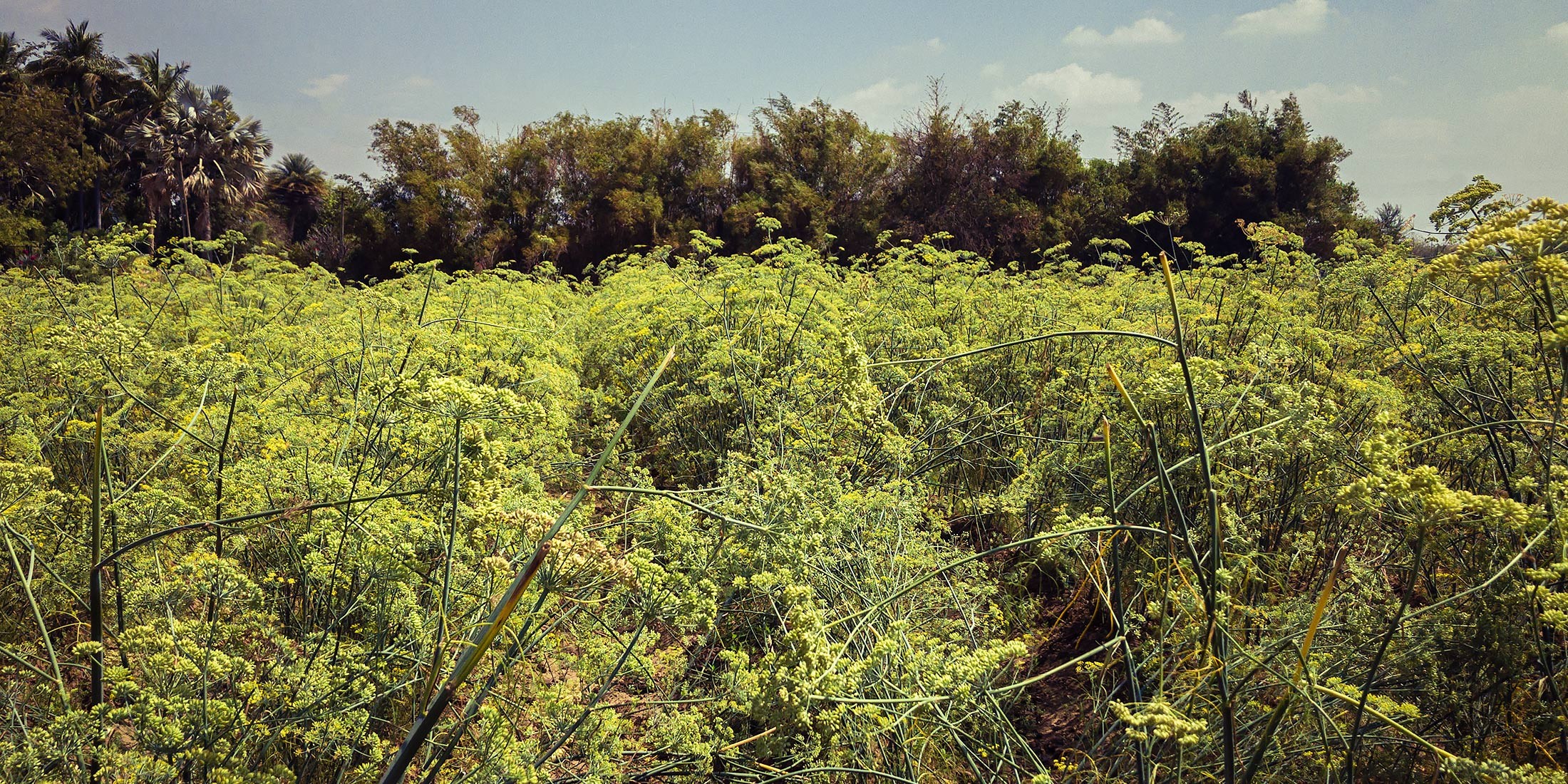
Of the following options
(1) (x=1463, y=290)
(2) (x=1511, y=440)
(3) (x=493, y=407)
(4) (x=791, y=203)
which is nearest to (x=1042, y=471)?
(2) (x=1511, y=440)

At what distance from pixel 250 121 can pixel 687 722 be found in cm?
3563

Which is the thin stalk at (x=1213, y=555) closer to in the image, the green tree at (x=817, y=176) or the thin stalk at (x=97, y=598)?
the thin stalk at (x=97, y=598)

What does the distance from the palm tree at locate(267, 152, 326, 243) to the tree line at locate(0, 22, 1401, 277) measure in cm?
951

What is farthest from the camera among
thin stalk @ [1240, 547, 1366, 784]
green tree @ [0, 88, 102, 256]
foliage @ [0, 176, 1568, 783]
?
green tree @ [0, 88, 102, 256]

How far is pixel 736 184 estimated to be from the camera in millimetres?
21609

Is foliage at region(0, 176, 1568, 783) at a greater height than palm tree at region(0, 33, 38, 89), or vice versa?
palm tree at region(0, 33, 38, 89)

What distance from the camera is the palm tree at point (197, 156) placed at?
24.9 metres

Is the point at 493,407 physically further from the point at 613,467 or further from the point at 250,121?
the point at 250,121

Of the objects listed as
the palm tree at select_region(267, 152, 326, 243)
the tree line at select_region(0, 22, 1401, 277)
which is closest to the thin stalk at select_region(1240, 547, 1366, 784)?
the tree line at select_region(0, 22, 1401, 277)

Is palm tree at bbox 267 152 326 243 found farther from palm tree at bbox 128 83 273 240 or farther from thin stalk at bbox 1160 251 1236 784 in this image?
thin stalk at bbox 1160 251 1236 784

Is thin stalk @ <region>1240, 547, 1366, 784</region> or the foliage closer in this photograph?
thin stalk @ <region>1240, 547, 1366, 784</region>

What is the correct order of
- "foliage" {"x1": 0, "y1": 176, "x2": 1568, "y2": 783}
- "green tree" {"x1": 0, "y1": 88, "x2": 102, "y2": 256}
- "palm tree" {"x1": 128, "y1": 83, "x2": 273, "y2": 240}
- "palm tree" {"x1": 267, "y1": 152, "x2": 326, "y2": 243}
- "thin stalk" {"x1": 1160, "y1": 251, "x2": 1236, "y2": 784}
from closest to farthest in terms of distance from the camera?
"thin stalk" {"x1": 1160, "y1": 251, "x2": 1236, "y2": 784}
"foliage" {"x1": 0, "y1": 176, "x2": 1568, "y2": 783}
"green tree" {"x1": 0, "y1": 88, "x2": 102, "y2": 256}
"palm tree" {"x1": 128, "y1": 83, "x2": 273, "y2": 240}
"palm tree" {"x1": 267, "y1": 152, "x2": 326, "y2": 243}

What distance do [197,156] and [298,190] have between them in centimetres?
967

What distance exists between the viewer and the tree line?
18.7 m
